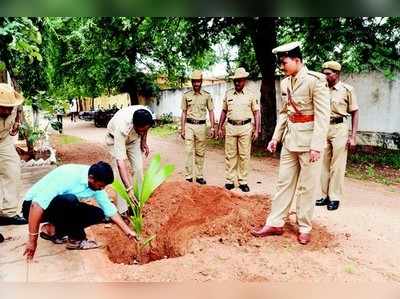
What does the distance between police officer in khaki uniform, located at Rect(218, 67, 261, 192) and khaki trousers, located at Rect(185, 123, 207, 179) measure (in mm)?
462

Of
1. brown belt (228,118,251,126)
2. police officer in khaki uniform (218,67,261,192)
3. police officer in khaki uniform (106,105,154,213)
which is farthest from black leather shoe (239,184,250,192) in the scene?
police officer in khaki uniform (106,105,154,213)

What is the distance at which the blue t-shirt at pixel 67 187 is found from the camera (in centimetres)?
365

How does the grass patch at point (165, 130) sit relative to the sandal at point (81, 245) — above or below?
below

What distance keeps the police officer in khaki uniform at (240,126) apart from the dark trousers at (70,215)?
2.69 meters

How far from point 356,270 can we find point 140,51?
15640 millimetres

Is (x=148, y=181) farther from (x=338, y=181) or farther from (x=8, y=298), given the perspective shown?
(x=338, y=181)

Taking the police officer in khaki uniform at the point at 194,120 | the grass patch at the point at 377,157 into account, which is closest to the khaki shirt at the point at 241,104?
the police officer in khaki uniform at the point at 194,120

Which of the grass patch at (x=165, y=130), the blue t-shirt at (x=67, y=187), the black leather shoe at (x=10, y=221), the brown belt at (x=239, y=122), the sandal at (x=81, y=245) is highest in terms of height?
the brown belt at (x=239, y=122)

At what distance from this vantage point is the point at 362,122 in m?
11.4

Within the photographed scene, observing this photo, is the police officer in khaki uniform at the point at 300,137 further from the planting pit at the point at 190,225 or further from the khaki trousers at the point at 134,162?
the khaki trousers at the point at 134,162

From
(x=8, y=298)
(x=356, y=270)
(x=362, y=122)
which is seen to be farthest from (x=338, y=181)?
(x=362, y=122)

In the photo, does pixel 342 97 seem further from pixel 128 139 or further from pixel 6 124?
pixel 6 124

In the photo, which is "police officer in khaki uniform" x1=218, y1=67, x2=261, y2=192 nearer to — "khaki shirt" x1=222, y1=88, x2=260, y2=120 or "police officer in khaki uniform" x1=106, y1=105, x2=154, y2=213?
"khaki shirt" x1=222, y1=88, x2=260, y2=120

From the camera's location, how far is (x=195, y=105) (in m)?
6.84
